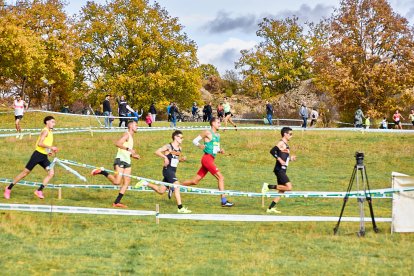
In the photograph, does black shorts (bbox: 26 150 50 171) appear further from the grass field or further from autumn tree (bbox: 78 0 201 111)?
autumn tree (bbox: 78 0 201 111)

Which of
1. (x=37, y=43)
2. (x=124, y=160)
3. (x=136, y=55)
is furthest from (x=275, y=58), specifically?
(x=124, y=160)

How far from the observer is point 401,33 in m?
45.4

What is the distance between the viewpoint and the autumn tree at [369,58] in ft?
144

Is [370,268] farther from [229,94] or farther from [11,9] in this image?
[229,94]

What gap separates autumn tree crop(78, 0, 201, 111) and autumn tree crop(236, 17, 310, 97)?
1590 centimetres

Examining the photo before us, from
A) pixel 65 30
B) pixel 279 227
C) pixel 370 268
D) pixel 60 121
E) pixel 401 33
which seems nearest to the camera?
pixel 370 268

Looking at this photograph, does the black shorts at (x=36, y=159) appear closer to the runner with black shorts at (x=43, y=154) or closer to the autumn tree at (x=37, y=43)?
the runner with black shorts at (x=43, y=154)

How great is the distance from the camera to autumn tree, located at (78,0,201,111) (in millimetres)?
53375

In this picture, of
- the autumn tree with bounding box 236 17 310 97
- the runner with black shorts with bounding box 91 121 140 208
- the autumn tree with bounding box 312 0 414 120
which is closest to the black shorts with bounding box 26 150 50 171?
the runner with black shorts with bounding box 91 121 140 208

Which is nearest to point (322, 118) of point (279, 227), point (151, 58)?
point (151, 58)

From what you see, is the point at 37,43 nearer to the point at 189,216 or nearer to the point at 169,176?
the point at 169,176

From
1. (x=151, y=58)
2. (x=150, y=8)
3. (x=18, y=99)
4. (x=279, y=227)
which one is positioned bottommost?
(x=279, y=227)

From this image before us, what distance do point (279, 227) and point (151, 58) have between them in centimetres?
4462

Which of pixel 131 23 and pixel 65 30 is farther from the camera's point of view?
pixel 131 23
